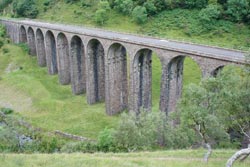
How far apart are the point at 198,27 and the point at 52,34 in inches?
1464

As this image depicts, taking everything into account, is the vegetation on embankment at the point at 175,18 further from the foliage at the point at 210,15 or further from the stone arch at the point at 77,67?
the stone arch at the point at 77,67

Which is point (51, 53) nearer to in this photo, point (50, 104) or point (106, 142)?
point (50, 104)

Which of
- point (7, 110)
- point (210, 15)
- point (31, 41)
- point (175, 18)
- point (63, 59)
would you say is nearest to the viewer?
point (7, 110)

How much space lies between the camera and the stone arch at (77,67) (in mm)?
66562

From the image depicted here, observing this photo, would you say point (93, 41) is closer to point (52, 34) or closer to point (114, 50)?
point (114, 50)

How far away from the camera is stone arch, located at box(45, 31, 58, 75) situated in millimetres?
76363

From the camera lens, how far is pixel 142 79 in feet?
172

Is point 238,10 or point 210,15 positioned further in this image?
point 210,15

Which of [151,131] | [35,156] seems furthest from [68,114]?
[35,156]

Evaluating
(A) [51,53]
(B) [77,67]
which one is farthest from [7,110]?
(A) [51,53]

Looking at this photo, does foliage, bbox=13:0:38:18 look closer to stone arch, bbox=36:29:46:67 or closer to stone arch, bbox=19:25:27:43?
stone arch, bbox=19:25:27:43

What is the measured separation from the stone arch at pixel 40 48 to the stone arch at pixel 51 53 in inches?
252

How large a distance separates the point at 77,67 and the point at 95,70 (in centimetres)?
653

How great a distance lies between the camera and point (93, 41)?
60.2 metres
